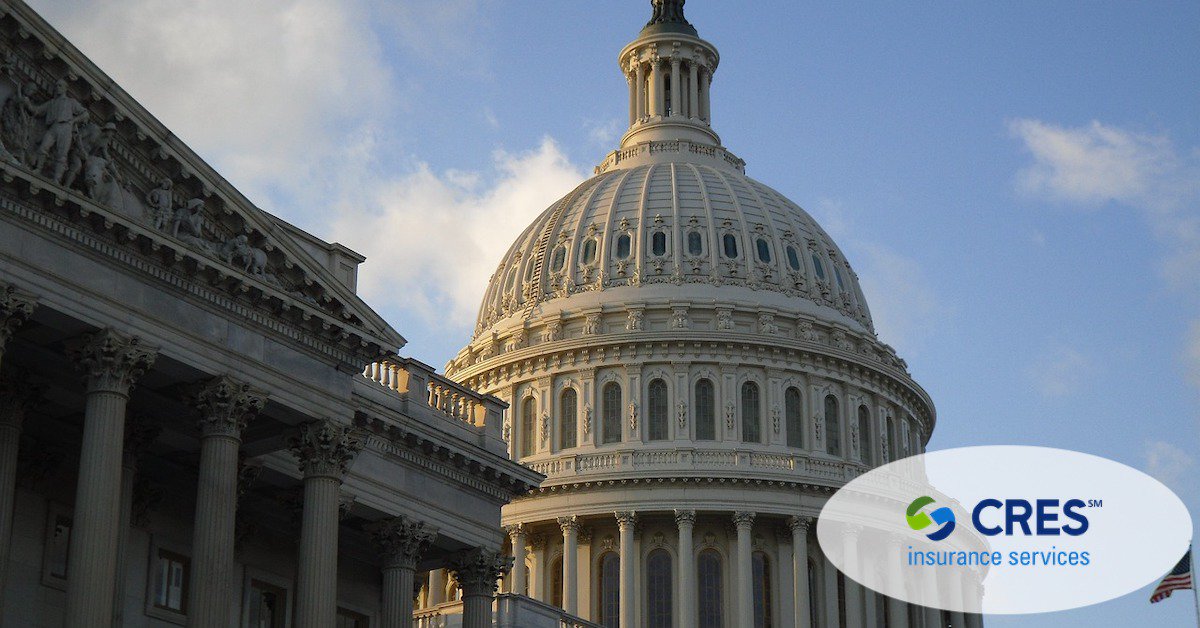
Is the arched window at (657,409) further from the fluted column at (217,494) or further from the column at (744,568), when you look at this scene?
the fluted column at (217,494)

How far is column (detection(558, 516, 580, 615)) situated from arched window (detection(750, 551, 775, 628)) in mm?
8497

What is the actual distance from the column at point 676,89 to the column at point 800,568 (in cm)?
2970

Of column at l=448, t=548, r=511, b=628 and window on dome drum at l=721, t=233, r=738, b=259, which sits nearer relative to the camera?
column at l=448, t=548, r=511, b=628

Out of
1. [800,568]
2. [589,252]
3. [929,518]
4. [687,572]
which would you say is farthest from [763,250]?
[687,572]

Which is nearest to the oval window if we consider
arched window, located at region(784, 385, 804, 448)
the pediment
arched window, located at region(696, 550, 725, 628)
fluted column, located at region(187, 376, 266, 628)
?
arched window, located at region(784, 385, 804, 448)

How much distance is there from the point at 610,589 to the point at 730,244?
1965cm

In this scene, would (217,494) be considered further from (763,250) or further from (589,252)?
(763,250)

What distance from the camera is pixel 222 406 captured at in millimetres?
42281

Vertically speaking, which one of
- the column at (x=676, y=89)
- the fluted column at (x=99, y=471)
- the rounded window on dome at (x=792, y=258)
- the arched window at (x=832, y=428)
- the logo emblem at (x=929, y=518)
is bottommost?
the fluted column at (x=99, y=471)

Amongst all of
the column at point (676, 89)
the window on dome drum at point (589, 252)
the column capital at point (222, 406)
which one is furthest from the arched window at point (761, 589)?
the column capital at point (222, 406)

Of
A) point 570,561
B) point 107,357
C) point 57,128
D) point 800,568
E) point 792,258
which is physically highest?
point 792,258

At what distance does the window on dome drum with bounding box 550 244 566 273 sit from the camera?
107 metres

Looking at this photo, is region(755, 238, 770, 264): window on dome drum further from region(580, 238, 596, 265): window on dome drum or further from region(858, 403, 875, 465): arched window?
region(858, 403, 875, 465): arched window

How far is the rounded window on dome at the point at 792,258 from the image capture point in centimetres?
10675
